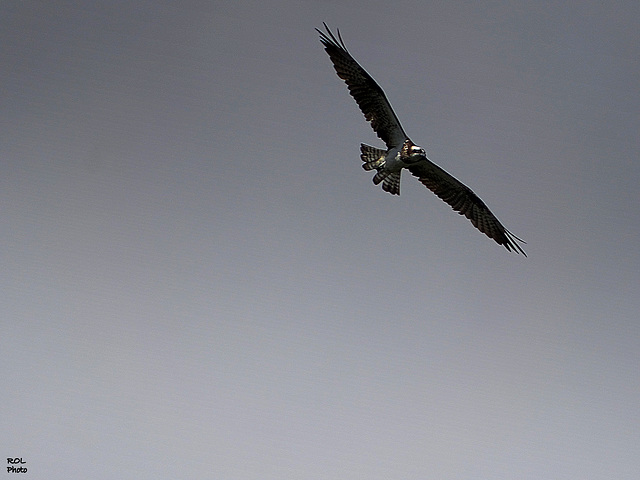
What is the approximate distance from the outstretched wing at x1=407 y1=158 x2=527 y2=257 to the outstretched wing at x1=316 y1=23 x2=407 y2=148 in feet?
0.95

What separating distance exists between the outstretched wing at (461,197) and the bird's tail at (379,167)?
6.8 inches

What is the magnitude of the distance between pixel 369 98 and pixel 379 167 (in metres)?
0.48

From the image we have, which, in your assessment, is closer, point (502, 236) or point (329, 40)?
point (329, 40)

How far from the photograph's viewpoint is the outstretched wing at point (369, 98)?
6031 millimetres

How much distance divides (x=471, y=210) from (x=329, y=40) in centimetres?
162

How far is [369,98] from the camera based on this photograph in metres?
6.07

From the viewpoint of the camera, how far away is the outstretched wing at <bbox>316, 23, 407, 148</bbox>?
6.03 meters

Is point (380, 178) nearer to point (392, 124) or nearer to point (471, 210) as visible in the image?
point (392, 124)

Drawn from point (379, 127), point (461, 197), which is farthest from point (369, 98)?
point (461, 197)

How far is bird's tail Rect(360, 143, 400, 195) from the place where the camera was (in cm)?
608

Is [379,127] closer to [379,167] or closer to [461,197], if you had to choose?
[379,167]

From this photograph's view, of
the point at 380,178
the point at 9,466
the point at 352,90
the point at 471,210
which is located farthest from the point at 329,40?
the point at 9,466

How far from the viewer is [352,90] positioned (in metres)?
6.10

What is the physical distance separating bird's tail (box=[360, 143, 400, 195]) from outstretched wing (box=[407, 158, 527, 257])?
173mm
